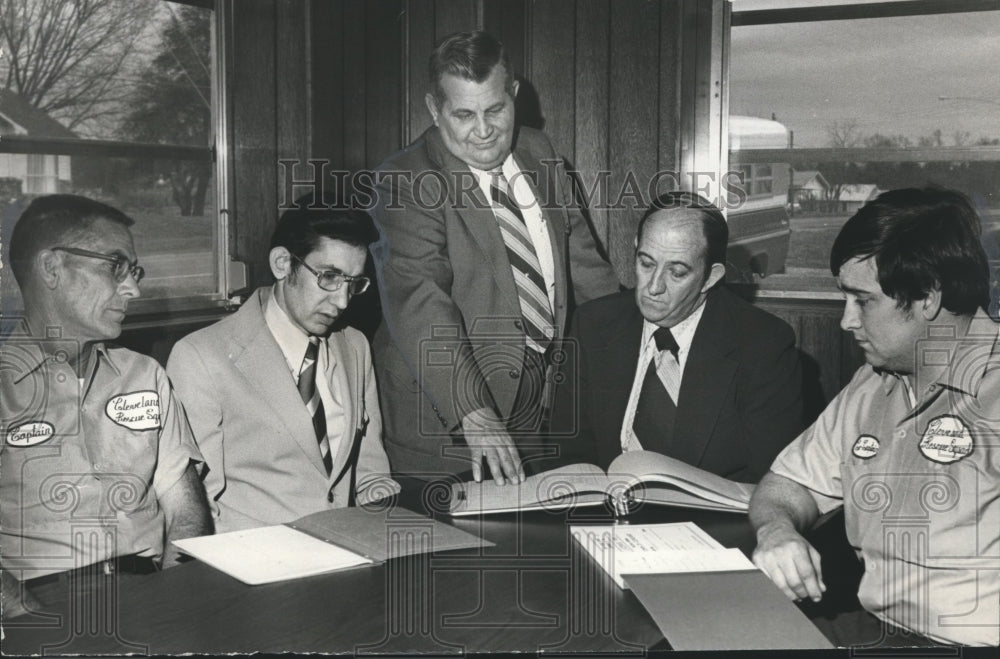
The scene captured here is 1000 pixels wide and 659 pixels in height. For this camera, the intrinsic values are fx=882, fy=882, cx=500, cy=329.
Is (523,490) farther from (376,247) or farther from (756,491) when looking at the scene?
(376,247)

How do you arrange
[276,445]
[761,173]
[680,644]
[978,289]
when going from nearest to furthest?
[680,644] → [978,289] → [276,445] → [761,173]

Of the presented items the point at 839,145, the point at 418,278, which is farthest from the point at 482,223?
the point at 839,145

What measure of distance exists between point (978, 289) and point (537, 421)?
107 centimetres

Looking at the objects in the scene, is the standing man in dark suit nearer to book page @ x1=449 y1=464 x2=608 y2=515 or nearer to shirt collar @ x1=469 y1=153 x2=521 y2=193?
shirt collar @ x1=469 y1=153 x2=521 y2=193

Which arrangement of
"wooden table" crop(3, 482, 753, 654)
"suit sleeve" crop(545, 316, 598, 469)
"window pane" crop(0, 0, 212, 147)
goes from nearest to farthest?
1. "wooden table" crop(3, 482, 753, 654)
2. "window pane" crop(0, 0, 212, 147)
3. "suit sleeve" crop(545, 316, 598, 469)

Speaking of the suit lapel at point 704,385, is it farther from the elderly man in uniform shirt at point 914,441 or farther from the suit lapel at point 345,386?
the suit lapel at point 345,386

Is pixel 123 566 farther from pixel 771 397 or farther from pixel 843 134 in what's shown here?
pixel 843 134

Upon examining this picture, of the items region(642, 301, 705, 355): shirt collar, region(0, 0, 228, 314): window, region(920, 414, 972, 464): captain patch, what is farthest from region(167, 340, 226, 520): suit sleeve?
region(920, 414, 972, 464): captain patch

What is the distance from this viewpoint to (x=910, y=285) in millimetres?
1686

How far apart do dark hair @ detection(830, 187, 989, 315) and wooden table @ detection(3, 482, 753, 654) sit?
2.66 feet

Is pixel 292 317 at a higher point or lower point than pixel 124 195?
lower

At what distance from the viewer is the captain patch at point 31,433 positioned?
1.78 m

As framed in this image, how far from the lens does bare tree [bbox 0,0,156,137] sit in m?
1.82

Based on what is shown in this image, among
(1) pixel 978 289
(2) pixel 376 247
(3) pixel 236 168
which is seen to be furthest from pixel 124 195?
(1) pixel 978 289
